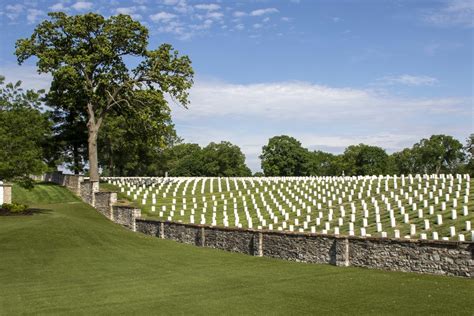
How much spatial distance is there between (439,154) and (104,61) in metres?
89.8

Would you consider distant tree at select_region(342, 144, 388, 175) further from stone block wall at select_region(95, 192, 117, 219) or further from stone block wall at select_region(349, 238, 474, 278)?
stone block wall at select_region(349, 238, 474, 278)

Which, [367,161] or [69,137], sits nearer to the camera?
[69,137]

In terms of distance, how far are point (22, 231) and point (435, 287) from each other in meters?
16.7

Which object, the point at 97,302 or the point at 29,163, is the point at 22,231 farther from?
the point at 97,302

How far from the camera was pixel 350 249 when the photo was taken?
1538 cm

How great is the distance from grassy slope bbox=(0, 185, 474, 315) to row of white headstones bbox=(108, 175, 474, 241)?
529 centimetres

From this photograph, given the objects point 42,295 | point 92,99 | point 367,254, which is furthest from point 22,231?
point 92,99

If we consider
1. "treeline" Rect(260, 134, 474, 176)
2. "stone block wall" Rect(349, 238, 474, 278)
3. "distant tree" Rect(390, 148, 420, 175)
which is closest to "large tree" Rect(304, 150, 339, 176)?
"treeline" Rect(260, 134, 474, 176)

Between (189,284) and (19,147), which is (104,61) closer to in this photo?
(19,147)

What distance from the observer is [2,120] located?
3253cm

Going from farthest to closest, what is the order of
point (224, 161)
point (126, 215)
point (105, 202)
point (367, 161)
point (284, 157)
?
1. point (367, 161)
2. point (224, 161)
3. point (284, 157)
4. point (105, 202)
5. point (126, 215)

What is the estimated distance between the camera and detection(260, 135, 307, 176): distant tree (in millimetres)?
105938

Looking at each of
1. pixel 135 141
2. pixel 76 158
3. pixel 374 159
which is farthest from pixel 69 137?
pixel 374 159

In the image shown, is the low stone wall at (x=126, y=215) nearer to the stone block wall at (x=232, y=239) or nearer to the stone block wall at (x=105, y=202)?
the stone block wall at (x=105, y=202)
